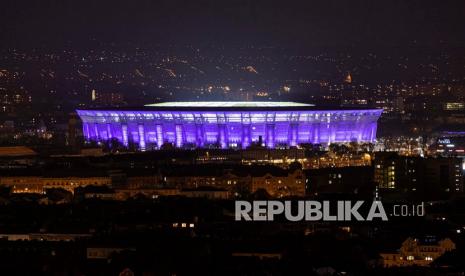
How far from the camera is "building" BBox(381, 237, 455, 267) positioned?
41.7 m

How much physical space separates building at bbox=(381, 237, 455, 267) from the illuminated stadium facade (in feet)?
172

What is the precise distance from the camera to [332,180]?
70.3m

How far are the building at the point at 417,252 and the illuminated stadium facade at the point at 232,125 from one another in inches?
2067

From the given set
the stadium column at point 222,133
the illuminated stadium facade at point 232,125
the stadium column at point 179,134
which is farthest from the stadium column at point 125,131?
the stadium column at point 222,133

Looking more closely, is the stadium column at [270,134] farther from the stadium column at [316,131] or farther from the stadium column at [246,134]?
the stadium column at [316,131]

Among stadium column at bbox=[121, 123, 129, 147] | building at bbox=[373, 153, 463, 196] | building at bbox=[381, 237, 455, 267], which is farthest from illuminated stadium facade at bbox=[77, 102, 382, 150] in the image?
building at bbox=[381, 237, 455, 267]

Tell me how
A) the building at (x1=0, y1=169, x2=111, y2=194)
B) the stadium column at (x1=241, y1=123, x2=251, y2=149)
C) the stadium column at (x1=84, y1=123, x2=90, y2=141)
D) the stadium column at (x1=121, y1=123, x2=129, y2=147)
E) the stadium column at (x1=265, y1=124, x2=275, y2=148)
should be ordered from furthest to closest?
the stadium column at (x1=84, y1=123, x2=90, y2=141) → the stadium column at (x1=121, y1=123, x2=129, y2=147) → the stadium column at (x1=241, y1=123, x2=251, y2=149) → the stadium column at (x1=265, y1=124, x2=275, y2=148) → the building at (x1=0, y1=169, x2=111, y2=194)

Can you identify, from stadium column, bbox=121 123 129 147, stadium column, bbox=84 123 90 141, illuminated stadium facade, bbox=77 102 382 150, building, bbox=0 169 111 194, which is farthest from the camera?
stadium column, bbox=84 123 90 141

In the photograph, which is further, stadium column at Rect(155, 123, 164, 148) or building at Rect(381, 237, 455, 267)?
stadium column at Rect(155, 123, 164, 148)

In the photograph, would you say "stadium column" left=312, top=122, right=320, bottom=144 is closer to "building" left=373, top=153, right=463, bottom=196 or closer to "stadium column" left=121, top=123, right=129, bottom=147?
"stadium column" left=121, top=123, right=129, bottom=147

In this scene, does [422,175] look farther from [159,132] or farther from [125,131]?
[125,131]

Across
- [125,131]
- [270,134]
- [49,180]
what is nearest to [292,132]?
[270,134]

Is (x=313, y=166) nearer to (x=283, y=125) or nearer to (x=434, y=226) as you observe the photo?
(x=283, y=125)

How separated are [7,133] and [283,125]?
16738mm
